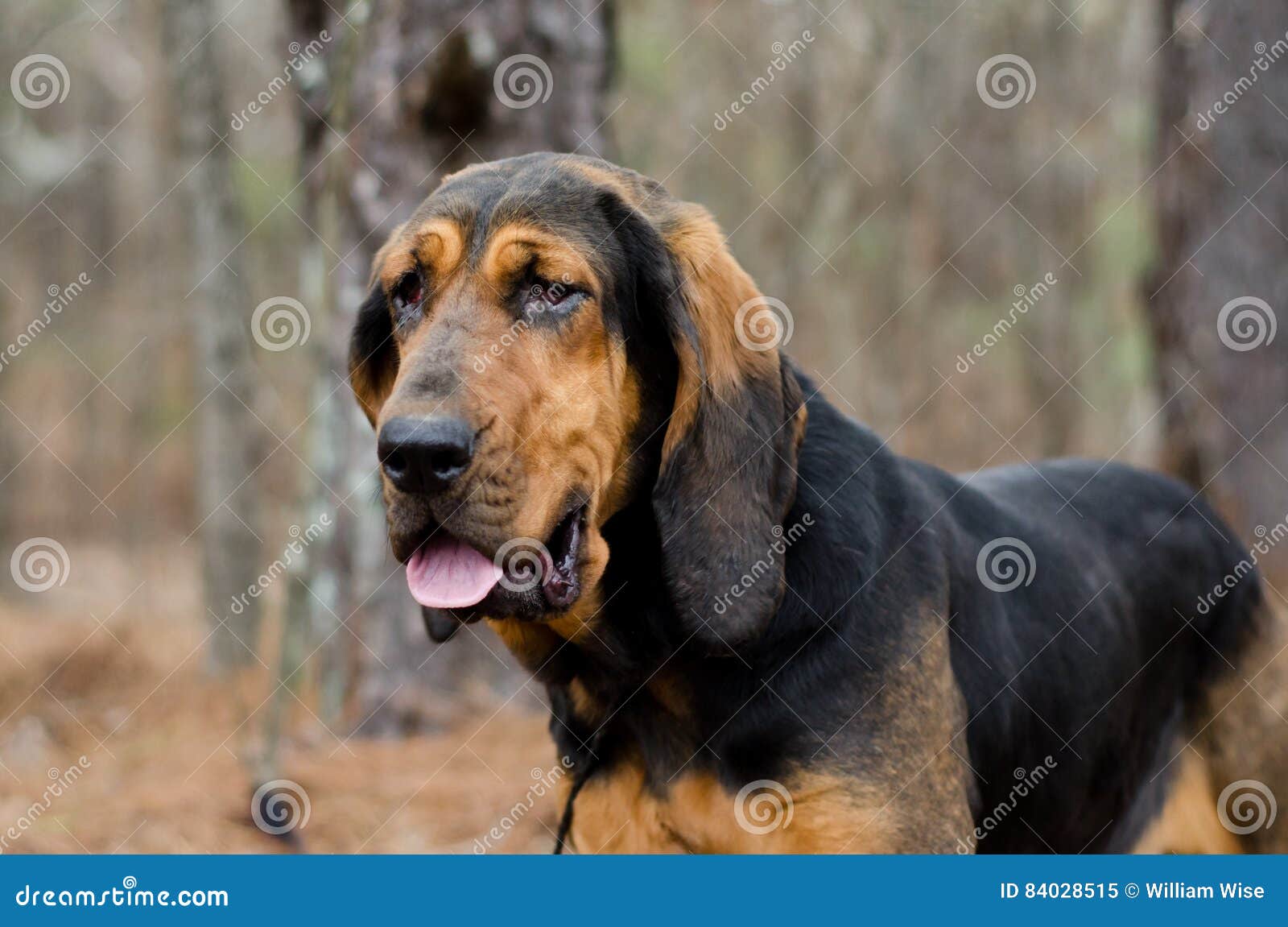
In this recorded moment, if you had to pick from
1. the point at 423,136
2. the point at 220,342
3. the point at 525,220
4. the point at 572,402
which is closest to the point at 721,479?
the point at 572,402

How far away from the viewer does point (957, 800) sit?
3867 mm

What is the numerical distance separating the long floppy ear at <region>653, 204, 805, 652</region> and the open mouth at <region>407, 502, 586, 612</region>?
31 centimetres

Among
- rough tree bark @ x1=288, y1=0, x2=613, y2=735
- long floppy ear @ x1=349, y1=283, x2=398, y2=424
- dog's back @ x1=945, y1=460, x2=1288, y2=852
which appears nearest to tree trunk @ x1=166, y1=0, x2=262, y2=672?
rough tree bark @ x1=288, y1=0, x2=613, y2=735

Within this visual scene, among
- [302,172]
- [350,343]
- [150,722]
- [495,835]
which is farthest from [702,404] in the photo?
[150,722]

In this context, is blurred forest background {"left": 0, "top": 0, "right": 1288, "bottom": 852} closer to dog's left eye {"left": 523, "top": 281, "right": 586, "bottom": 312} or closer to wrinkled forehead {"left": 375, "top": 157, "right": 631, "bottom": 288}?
wrinkled forehead {"left": 375, "top": 157, "right": 631, "bottom": 288}

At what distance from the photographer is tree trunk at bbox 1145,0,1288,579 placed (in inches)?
343

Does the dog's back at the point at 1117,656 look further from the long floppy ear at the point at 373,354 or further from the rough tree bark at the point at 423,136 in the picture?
the rough tree bark at the point at 423,136

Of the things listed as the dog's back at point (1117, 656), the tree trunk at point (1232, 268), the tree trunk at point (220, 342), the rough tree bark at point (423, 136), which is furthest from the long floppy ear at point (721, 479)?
the tree trunk at point (220, 342)

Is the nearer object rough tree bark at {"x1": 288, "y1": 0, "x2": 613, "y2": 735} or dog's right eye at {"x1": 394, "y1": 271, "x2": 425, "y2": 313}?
dog's right eye at {"x1": 394, "y1": 271, "x2": 425, "y2": 313}

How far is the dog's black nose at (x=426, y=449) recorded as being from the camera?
332cm

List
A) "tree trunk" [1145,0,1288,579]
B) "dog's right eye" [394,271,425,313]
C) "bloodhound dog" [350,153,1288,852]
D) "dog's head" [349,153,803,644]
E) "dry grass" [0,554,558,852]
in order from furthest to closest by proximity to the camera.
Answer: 1. "tree trunk" [1145,0,1288,579]
2. "dry grass" [0,554,558,852]
3. "dog's right eye" [394,271,425,313]
4. "bloodhound dog" [350,153,1288,852]
5. "dog's head" [349,153,803,644]

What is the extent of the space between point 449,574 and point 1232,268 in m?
7.12

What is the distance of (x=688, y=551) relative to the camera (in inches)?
147

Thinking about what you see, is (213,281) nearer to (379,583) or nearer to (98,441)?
(379,583)
